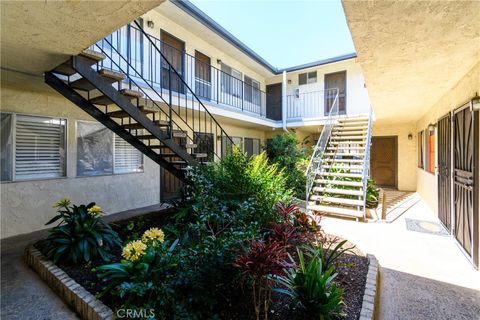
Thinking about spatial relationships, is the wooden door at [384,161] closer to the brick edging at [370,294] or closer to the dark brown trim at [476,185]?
the dark brown trim at [476,185]

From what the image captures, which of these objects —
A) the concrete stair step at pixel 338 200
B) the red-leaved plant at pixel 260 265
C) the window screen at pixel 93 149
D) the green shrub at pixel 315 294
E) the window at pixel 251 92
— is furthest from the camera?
the window at pixel 251 92

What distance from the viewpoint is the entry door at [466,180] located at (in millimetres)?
3328

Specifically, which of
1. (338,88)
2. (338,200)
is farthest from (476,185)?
(338,88)

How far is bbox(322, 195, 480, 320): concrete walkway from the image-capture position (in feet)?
8.17

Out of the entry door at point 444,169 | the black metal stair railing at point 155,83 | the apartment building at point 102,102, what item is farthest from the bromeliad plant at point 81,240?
the entry door at point 444,169

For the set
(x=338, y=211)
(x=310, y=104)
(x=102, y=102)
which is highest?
(x=310, y=104)

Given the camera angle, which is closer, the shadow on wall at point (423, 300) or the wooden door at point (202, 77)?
the shadow on wall at point (423, 300)

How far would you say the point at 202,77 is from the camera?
335 inches

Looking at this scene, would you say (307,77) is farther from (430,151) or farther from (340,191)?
(340,191)

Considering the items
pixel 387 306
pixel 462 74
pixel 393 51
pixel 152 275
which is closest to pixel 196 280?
pixel 152 275

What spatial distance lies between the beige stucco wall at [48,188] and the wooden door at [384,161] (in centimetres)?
1000

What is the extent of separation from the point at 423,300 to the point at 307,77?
10.8 meters

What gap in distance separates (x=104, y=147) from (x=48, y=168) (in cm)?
122

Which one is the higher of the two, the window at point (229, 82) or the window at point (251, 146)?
the window at point (229, 82)
